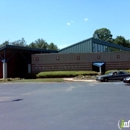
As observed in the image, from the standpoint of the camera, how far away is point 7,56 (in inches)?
1597

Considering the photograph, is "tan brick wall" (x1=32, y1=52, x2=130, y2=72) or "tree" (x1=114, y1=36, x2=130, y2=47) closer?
"tan brick wall" (x1=32, y1=52, x2=130, y2=72)

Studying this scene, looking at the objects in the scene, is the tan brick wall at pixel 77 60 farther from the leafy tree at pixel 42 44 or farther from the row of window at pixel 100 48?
the leafy tree at pixel 42 44

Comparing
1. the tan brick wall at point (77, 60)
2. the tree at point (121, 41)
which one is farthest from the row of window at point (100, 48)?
the tree at point (121, 41)

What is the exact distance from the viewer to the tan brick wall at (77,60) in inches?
1566

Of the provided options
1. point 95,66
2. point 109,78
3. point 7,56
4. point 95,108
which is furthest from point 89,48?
point 95,108

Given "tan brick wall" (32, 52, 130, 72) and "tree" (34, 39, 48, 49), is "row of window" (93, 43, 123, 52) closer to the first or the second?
"tan brick wall" (32, 52, 130, 72)

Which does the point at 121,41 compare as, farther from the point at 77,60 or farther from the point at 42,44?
the point at 77,60

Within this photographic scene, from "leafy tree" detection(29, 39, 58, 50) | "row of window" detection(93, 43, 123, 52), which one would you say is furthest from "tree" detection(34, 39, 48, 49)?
"row of window" detection(93, 43, 123, 52)

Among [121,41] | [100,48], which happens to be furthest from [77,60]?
[121,41]

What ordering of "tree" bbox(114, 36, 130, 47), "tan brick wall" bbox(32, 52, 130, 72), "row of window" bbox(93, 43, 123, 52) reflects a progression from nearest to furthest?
"tan brick wall" bbox(32, 52, 130, 72)
"row of window" bbox(93, 43, 123, 52)
"tree" bbox(114, 36, 130, 47)

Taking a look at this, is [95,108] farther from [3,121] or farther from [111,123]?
[3,121]

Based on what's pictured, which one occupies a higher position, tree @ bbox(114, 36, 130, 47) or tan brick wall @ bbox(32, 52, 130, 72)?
tree @ bbox(114, 36, 130, 47)

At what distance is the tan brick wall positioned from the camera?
39.8 metres

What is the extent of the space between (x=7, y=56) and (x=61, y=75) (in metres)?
11.0
